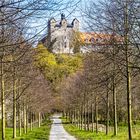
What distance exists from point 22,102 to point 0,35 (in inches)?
864

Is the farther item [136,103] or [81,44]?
[136,103]

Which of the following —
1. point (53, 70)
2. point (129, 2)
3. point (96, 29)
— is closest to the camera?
point (129, 2)

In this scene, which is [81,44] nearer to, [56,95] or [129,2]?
[129,2]

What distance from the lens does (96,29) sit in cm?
1828

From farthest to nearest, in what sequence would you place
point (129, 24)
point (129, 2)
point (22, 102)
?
point (22, 102), point (129, 24), point (129, 2)

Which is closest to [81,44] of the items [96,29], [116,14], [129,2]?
[96,29]

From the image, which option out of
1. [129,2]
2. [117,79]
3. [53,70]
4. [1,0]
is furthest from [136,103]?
[53,70]

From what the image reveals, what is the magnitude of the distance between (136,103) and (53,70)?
211 ft

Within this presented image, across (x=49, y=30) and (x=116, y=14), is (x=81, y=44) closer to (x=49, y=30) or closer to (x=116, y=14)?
(x=116, y=14)

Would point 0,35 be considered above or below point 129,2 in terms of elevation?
below

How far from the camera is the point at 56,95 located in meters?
98.0

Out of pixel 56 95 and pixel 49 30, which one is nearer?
pixel 49 30

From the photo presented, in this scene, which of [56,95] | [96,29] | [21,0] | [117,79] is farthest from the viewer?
[56,95]

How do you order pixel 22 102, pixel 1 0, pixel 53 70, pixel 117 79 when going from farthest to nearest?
pixel 53 70 → pixel 22 102 → pixel 117 79 → pixel 1 0
